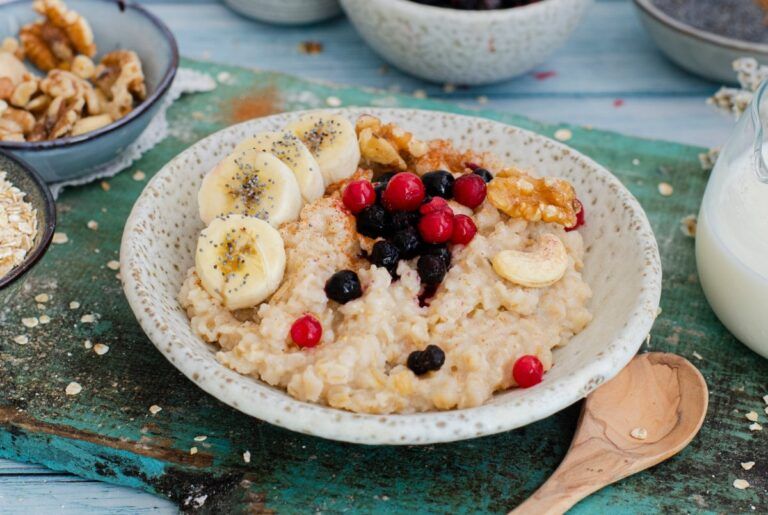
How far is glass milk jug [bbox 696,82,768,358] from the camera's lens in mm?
1985

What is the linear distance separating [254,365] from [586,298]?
78cm

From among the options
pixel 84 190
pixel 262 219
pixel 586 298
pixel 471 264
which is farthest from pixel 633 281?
pixel 84 190

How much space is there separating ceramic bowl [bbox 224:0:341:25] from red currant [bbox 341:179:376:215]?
1891 mm

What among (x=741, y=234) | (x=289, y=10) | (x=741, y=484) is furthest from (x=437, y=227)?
(x=289, y=10)

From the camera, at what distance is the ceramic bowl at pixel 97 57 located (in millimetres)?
2443

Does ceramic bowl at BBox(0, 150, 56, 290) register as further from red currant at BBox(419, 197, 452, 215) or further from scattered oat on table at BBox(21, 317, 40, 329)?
red currant at BBox(419, 197, 452, 215)

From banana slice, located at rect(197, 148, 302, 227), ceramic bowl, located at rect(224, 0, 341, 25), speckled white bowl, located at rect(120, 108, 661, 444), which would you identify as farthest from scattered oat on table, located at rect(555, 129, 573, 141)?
ceramic bowl, located at rect(224, 0, 341, 25)

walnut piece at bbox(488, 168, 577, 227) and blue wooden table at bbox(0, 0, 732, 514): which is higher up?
walnut piece at bbox(488, 168, 577, 227)

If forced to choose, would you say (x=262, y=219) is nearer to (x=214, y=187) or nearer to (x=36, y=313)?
(x=214, y=187)

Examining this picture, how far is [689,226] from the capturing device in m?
2.54

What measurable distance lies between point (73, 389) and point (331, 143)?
0.85 m

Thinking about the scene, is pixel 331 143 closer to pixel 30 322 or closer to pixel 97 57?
pixel 30 322

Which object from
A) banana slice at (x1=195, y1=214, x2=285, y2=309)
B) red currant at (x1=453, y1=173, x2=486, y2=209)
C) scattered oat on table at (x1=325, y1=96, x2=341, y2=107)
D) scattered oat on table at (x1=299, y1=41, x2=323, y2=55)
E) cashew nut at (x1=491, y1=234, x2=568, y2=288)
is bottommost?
scattered oat on table at (x1=299, y1=41, x2=323, y2=55)

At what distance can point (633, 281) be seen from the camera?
1.96 m
